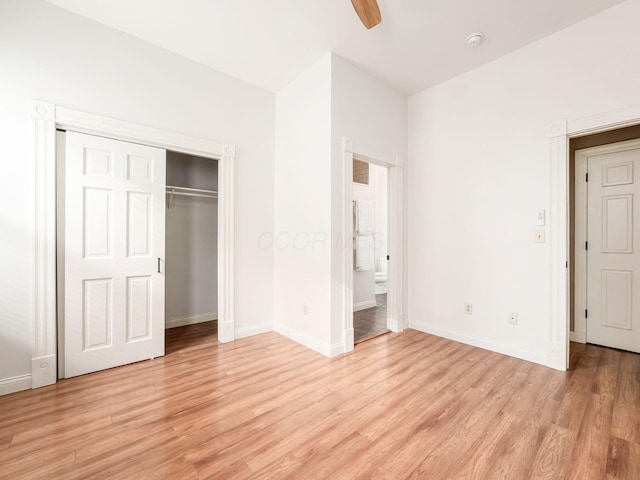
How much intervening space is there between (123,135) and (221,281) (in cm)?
172

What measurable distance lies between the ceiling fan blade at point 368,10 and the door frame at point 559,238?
2.01m

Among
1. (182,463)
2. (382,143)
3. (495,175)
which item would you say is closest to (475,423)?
(182,463)

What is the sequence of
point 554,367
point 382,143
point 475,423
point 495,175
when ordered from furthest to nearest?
point 382,143
point 495,175
point 554,367
point 475,423

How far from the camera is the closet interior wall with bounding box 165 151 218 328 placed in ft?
12.8

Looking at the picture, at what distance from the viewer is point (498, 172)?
3031 millimetres

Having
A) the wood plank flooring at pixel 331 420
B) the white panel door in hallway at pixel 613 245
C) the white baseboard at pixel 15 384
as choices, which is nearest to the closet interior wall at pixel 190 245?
the wood plank flooring at pixel 331 420

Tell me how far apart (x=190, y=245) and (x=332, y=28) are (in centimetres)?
319

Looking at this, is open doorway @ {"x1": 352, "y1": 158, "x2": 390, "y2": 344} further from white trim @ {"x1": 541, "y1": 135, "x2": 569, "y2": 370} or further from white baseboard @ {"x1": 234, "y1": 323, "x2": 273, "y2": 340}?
white trim @ {"x1": 541, "y1": 135, "x2": 569, "y2": 370}

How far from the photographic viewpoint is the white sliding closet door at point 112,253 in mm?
2422

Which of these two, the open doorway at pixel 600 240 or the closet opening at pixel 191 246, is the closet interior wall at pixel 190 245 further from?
the open doorway at pixel 600 240

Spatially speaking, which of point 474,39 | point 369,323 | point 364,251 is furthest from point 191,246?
point 474,39

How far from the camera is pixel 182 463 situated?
150 cm

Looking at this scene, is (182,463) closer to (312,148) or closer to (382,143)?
(312,148)

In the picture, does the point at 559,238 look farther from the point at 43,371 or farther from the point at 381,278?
the point at 43,371
